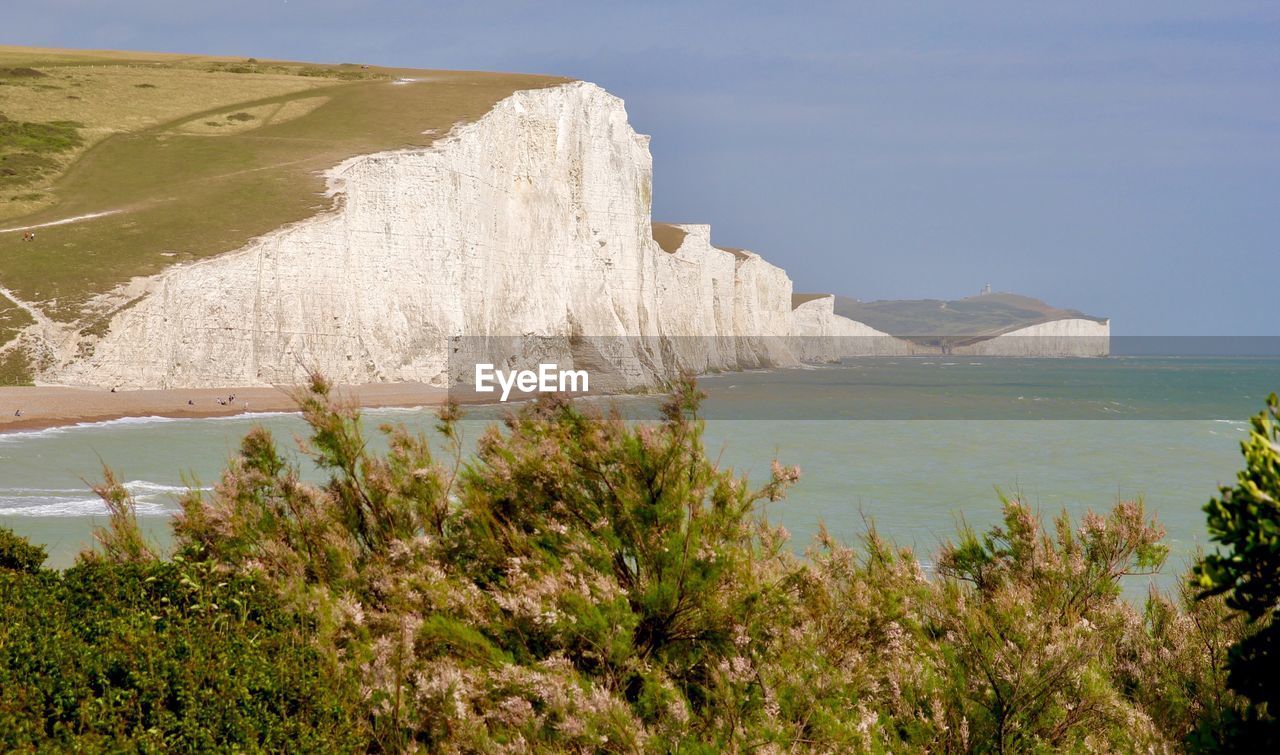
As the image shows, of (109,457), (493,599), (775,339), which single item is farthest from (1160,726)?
(775,339)

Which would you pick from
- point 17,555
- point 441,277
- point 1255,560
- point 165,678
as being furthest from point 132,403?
point 1255,560

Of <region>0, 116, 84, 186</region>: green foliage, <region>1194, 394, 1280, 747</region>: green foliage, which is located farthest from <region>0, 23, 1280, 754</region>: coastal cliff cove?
<region>0, 116, 84, 186</region>: green foliage

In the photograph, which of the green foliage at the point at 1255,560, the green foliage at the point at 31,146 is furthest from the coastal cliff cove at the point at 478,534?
the green foliage at the point at 31,146

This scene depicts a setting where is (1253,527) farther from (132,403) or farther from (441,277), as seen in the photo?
(441,277)

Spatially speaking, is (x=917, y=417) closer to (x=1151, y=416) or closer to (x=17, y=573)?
(x=1151, y=416)

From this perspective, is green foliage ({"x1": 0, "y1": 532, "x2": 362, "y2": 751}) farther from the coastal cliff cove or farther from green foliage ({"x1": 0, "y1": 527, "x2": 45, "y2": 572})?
green foliage ({"x1": 0, "y1": 527, "x2": 45, "y2": 572})

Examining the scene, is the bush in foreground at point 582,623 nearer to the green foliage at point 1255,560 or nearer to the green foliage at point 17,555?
the green foliage at point 17,555
